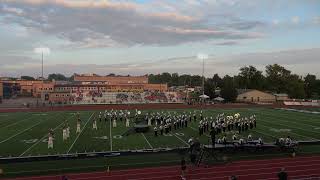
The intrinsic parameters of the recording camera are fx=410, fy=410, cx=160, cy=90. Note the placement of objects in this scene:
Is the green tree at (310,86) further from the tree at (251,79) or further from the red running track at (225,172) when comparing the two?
the red running track at (225,172)

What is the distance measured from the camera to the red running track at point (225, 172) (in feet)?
48.1

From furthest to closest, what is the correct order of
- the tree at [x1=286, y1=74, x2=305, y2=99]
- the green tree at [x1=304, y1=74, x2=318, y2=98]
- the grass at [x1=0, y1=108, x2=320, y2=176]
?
the green tree at [x1=304, y1=74, x2=318, y2=98]
the tree at [x1=286, y1=74, x2=305, y2=99]
the grass at [x1=0, y1=108, x2=320, y2=176]

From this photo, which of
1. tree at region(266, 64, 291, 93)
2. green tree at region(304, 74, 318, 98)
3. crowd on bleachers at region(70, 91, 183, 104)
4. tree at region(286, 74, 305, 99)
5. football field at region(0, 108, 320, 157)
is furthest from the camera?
green tree at region(304, 74, 318, 98)

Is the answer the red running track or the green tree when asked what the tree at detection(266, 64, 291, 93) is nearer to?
the green tree

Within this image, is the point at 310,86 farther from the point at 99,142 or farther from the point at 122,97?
the point at 99,142

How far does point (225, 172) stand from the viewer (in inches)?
606

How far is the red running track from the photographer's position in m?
14.7

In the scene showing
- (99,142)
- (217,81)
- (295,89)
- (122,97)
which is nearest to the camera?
(99,142)

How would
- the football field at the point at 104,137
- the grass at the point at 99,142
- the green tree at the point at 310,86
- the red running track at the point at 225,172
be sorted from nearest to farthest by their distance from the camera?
the red running track at the point at 225,172 → the grass at the point at 99,142 → the football field at the point at 104,137 → the green tree at the point at 310,86

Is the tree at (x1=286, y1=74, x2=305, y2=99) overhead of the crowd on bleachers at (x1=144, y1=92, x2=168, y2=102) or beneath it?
overhead

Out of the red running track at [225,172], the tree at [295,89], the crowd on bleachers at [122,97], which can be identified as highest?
the tree at [295,89]

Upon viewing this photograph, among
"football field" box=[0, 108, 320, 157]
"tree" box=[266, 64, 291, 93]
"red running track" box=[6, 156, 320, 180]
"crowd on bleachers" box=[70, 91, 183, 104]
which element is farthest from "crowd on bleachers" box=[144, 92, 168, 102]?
Result: "red running track" box=[6, 156, 320, 180]

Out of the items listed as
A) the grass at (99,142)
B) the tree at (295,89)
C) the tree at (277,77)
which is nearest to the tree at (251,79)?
the tree at (277,77)

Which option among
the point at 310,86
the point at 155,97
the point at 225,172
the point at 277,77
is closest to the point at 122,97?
the point at 155,97
